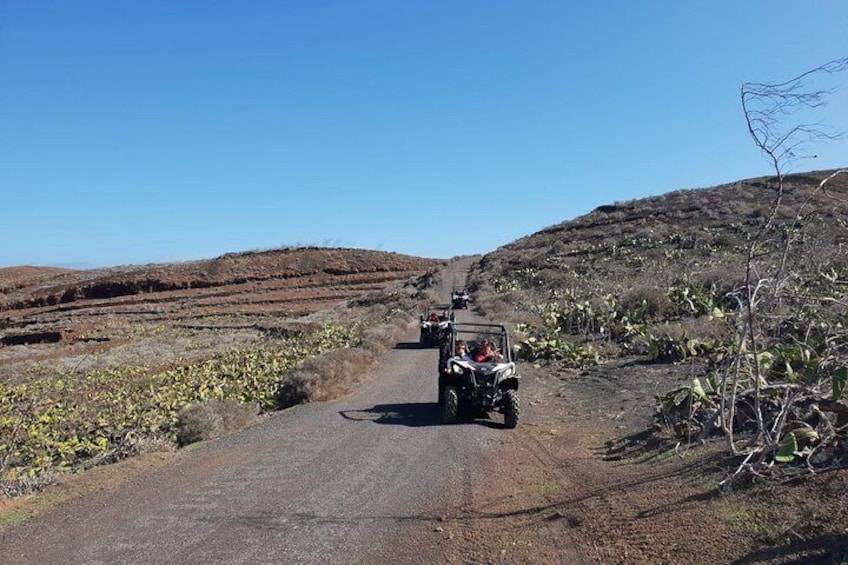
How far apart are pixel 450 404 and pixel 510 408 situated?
3.61 feet

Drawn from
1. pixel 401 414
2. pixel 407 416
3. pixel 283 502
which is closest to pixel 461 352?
pixel 407 416

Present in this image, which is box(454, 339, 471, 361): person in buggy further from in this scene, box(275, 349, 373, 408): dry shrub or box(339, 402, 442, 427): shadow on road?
box(275, 349, 373, 408): dry shrub

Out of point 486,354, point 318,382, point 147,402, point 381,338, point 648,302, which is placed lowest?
point 147,402

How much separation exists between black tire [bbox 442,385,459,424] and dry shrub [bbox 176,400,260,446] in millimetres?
4045

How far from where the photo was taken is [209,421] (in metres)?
11.6

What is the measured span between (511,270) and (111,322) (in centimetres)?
3437

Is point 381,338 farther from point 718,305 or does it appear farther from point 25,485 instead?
point 25,485

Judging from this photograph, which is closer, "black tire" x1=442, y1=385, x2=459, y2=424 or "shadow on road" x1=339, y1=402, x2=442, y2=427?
"black tire" x1=442, y1=385, x2=459, y2=424

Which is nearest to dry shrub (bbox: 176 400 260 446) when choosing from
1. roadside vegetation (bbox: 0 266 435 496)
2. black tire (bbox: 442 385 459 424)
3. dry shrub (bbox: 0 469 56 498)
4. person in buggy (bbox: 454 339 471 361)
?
roadside vegetation (bbox: 0 266 435 496)

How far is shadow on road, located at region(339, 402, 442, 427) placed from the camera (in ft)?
39.9

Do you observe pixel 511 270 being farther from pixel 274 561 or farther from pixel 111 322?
pixel 274 561

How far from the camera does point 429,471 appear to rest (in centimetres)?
866

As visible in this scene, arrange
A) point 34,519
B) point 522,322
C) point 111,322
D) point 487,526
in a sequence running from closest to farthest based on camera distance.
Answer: point 487,526, point 34,519, point 522,322, point 111,322

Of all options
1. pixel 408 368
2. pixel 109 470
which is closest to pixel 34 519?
pixel 109 470
